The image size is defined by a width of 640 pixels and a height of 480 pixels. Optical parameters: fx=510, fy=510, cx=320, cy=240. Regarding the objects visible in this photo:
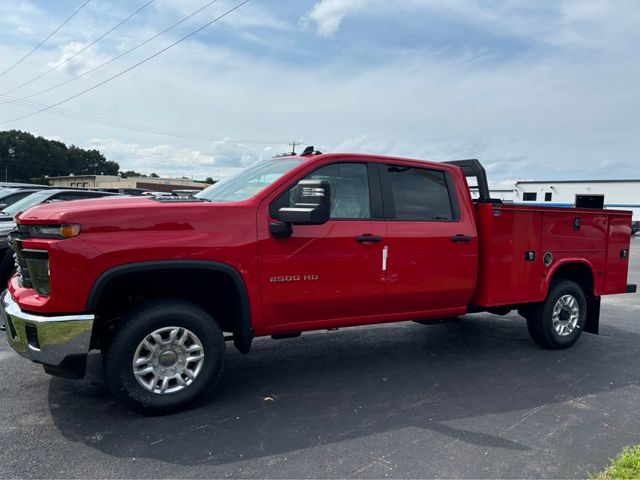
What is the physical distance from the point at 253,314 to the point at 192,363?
1.91 ft

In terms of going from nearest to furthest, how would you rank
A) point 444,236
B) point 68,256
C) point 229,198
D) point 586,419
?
point 68,256
point 586,419
point 229,198
point 444,236

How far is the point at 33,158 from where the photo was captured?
9644cm

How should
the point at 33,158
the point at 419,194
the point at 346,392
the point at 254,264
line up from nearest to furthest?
the point at 254,264, the point at 346,392, the point at 419,194, the point at 33,158

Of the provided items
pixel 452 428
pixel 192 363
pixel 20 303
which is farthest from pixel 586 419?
pixel 20 303

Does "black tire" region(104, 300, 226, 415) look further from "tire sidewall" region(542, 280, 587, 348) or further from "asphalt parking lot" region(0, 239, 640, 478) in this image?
"tire sidewall" region(542, 280, 587, 348)

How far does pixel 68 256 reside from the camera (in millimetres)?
3379

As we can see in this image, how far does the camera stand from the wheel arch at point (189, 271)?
137 inches

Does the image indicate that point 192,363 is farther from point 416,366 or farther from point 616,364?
point 616,364

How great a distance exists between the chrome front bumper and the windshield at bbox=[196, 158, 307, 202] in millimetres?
1501

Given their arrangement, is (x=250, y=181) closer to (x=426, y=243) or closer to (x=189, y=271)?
(x=189, y=271)

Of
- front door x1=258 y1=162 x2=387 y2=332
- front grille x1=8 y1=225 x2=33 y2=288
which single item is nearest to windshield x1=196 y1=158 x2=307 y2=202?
front door x1=258 y1=162 x2=387 y2=332

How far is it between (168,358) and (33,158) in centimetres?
10805

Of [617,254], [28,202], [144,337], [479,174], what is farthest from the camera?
[28,202]

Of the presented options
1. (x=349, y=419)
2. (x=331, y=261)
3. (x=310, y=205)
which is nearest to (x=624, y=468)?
(x=349, y=419)
